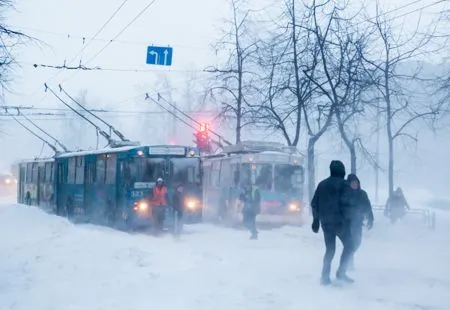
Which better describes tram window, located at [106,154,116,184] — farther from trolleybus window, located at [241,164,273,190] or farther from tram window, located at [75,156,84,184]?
trolleybus window, located at [241,164,273,190]

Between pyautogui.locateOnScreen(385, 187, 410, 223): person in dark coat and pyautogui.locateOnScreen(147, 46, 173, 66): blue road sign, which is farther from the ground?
pyautogui.locateOnScreen(147, 46, 173, 66): blue road sign

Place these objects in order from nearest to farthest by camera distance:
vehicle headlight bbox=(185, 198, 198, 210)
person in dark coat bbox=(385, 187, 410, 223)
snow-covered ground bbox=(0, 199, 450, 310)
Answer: snow-covered ground bbox=(0, 199, 450, 310) → vehicle headlight bbox=(185, 198, 198, 210) → person in dark coat bbox=(385, 187, 410, 223)

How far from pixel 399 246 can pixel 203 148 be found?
15757 mm

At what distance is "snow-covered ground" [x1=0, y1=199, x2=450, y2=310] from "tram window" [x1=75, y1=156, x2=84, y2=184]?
8.01 metres

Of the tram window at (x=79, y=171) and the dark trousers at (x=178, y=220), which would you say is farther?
the tram window at (x=79, y=171)

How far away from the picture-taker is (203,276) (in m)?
9.66

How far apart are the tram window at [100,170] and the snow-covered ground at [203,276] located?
5.39 metres

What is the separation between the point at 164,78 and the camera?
209ft

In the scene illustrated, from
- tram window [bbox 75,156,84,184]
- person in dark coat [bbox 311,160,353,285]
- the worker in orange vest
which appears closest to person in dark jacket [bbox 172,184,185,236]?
the worker in orange vest

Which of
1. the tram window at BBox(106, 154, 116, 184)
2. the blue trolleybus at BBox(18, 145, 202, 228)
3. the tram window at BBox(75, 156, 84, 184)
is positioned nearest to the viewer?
the blue trolleybus at BBox(18, 145, 202, 228)

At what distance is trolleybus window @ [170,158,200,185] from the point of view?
65.7 feet

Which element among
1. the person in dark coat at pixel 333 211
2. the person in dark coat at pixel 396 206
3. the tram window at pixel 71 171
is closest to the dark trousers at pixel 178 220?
the person in dark coat at pixel 333 211

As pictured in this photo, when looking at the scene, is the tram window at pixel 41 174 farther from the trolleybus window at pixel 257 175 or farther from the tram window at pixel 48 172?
the trolleybus window at pixel 257 175

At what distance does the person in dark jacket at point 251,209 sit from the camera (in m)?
17.3
